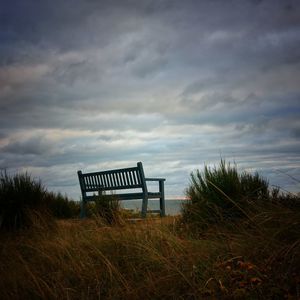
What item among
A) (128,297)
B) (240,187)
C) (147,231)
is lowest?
(128,297)

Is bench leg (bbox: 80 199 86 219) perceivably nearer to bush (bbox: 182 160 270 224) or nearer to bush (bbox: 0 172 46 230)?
bush (bbox: 0 172 46 230)

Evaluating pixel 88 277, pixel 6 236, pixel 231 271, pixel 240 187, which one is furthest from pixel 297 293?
pixel 6 236

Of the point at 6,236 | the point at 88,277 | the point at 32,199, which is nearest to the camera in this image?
the point at 88,277

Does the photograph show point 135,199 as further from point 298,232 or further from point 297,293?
point 297,293

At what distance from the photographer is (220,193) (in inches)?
223

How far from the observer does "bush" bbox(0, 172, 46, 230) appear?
6.91m

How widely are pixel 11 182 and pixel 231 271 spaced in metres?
5.35

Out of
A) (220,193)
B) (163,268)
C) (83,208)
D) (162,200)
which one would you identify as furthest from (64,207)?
(163,268)

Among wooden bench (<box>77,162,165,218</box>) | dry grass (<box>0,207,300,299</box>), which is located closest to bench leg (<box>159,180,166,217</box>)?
wooden bench (<box>77,162,165,218</box>)

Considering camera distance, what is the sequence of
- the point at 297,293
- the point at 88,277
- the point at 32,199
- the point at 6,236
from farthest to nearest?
the point at 32,199
the point at 6,236
the point at 88,277
the point at 297,293

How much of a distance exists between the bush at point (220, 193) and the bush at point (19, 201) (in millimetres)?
2755

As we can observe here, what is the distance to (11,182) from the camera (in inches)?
286

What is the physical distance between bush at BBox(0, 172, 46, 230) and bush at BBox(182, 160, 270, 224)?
276 centimetres

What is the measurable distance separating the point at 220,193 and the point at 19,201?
3632 mm
